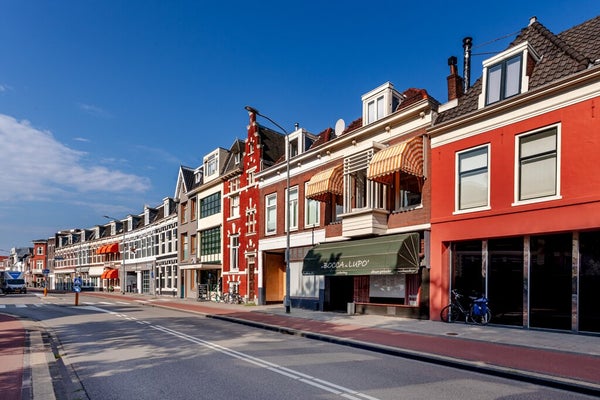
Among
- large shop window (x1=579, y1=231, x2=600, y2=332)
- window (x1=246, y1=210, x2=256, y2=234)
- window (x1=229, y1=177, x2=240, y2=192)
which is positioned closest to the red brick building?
large shop window (x1=579, y1=231, x2=600, y2=332)

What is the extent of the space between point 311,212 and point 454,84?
10.6 metres

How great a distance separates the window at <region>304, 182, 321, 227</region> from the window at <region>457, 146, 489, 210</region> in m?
9.24

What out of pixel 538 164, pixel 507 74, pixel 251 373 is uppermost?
pixel 507 74

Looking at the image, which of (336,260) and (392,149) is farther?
(336,260)

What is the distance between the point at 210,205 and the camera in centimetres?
3703

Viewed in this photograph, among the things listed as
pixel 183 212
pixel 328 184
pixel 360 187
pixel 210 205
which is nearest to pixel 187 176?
pixel 183 212

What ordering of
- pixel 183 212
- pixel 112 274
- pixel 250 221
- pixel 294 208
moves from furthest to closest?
pixel 112 274 → pixel 183 212 → pixel 250 221 → pixel 294 208

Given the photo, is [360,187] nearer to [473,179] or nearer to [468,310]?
[473,179]

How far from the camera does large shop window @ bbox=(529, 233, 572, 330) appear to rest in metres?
13.1

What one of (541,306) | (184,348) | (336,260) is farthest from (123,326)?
(541,306)

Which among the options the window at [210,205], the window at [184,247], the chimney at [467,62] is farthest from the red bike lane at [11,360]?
the window at [184,247]

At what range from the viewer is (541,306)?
13.7 metres

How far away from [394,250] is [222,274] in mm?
19231

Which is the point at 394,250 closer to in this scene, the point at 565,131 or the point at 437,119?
the point at 437,119
